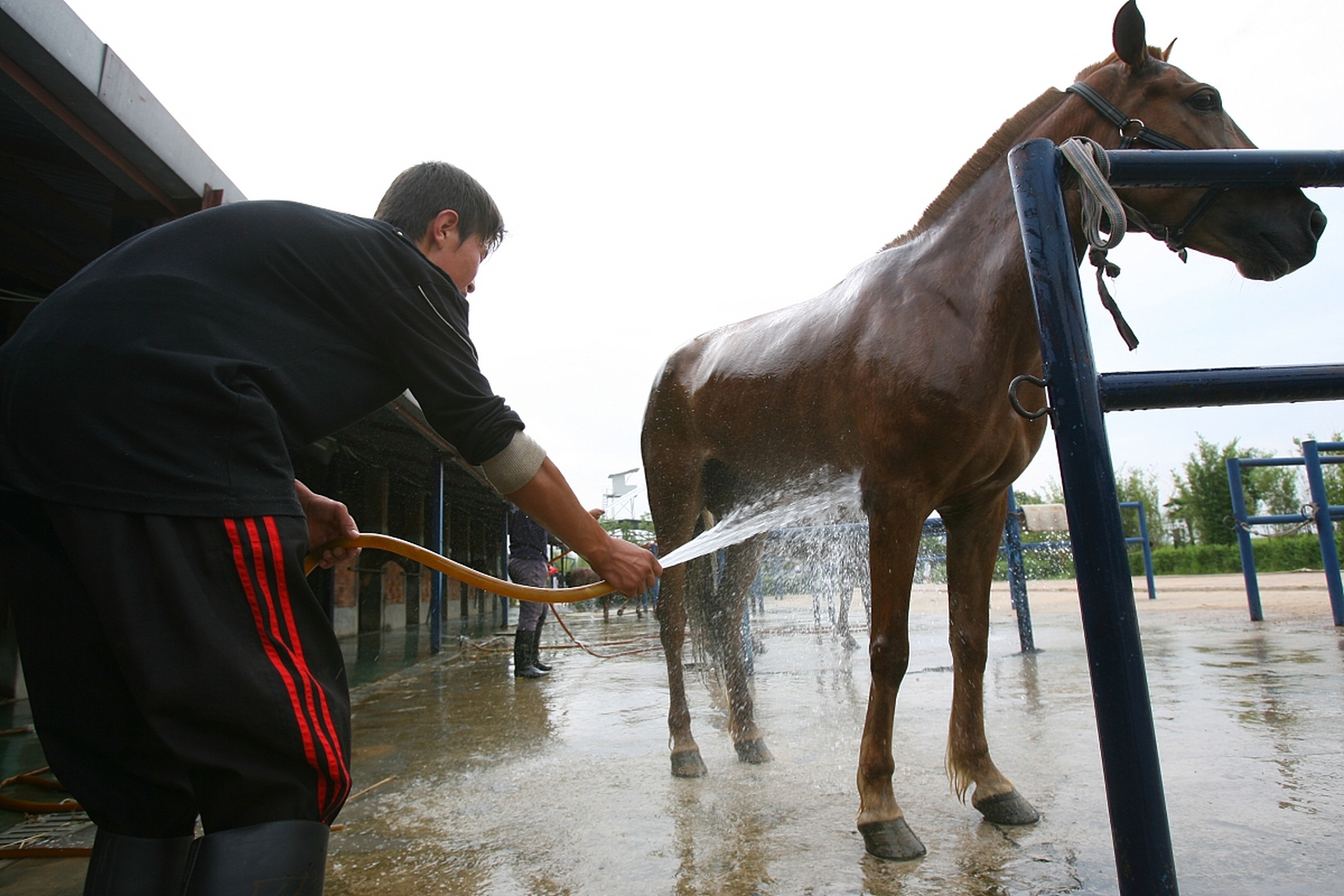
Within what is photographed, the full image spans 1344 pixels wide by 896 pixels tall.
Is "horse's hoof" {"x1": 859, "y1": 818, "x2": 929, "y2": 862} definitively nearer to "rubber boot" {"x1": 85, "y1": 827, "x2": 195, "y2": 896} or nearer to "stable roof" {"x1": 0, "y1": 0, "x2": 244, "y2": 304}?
"rubber boot" {"x1": 85, "y1": 827, "x2": 195, "y2": 896}

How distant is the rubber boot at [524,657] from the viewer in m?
6.35

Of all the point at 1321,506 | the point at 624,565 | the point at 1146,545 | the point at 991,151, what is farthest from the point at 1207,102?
the point at 1146,545

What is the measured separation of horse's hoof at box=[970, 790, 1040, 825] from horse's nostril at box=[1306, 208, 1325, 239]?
5.45ft

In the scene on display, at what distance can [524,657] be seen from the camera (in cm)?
639

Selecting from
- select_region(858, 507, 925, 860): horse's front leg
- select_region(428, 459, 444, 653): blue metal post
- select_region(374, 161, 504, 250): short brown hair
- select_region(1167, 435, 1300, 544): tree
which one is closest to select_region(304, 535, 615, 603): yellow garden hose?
select_region(374, 161, 504, 250): short brown hair

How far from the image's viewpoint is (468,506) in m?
16.9

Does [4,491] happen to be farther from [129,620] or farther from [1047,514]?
[1047,514]

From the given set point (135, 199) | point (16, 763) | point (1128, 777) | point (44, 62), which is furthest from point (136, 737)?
point (16, 763)

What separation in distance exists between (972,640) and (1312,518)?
272 inches

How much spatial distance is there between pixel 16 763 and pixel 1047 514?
31.0ft

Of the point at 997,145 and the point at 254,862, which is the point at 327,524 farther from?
the point at 997,145

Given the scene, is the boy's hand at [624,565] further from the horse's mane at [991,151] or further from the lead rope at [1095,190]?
the horse's mane at [991,151]

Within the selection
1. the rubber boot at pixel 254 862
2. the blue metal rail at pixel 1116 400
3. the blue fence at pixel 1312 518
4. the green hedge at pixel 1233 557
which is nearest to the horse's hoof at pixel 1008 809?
the blue metal rail at pixel 1116 400

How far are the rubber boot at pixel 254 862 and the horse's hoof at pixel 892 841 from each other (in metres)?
1.48
